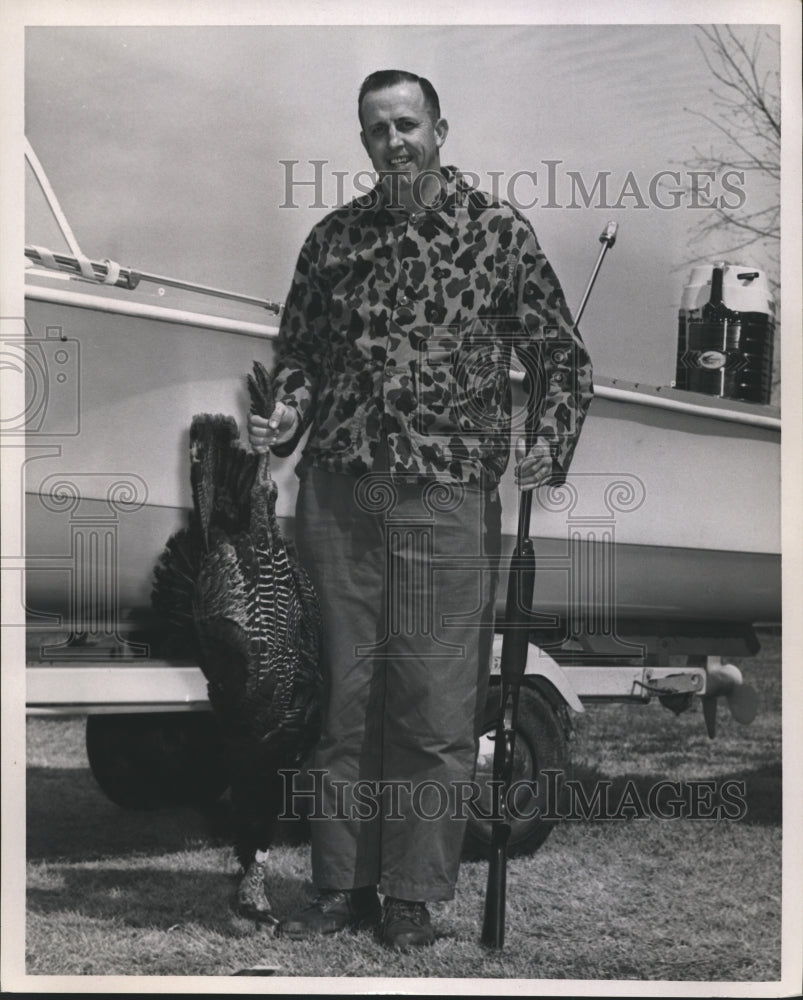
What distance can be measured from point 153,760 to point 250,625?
1089 mm

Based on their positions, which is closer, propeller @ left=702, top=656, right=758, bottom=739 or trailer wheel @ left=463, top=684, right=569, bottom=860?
trailer wheel @ left=463, top=684, right=569, bottom=860

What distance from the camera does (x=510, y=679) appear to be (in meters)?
4.14

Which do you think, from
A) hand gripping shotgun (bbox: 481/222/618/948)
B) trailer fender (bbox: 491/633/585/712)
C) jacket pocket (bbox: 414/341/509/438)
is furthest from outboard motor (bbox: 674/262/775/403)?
trailer fender (bbox: 491/633/585/712)

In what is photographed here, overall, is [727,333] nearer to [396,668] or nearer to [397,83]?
[397,83]

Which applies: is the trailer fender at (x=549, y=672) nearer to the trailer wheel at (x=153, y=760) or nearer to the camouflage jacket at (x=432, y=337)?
the camouflage jacket at (x=432, y=337)

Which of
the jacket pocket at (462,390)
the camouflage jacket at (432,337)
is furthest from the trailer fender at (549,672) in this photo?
the jacket pocket at (462,390)

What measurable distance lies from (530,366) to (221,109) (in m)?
1.09

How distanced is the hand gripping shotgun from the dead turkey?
55 centimetres

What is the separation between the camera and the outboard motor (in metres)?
4.11

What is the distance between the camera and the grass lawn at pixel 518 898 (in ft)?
13.1

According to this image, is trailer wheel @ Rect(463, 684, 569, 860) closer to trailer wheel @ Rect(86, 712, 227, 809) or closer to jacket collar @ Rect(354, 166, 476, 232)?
trailer wheel @ Rect(86, 712, 227, 809)

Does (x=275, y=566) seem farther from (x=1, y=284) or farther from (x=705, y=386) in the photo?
(x=705, y=386)

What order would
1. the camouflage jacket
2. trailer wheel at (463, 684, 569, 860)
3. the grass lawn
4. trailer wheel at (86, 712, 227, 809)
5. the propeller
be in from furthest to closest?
the propeller → trailer wheel at (86, 712, 227, 809) → trailer wheel at (463, 684, 569, 860) → the grass lawn → the camouflage jacket

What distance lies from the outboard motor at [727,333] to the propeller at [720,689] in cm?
114
